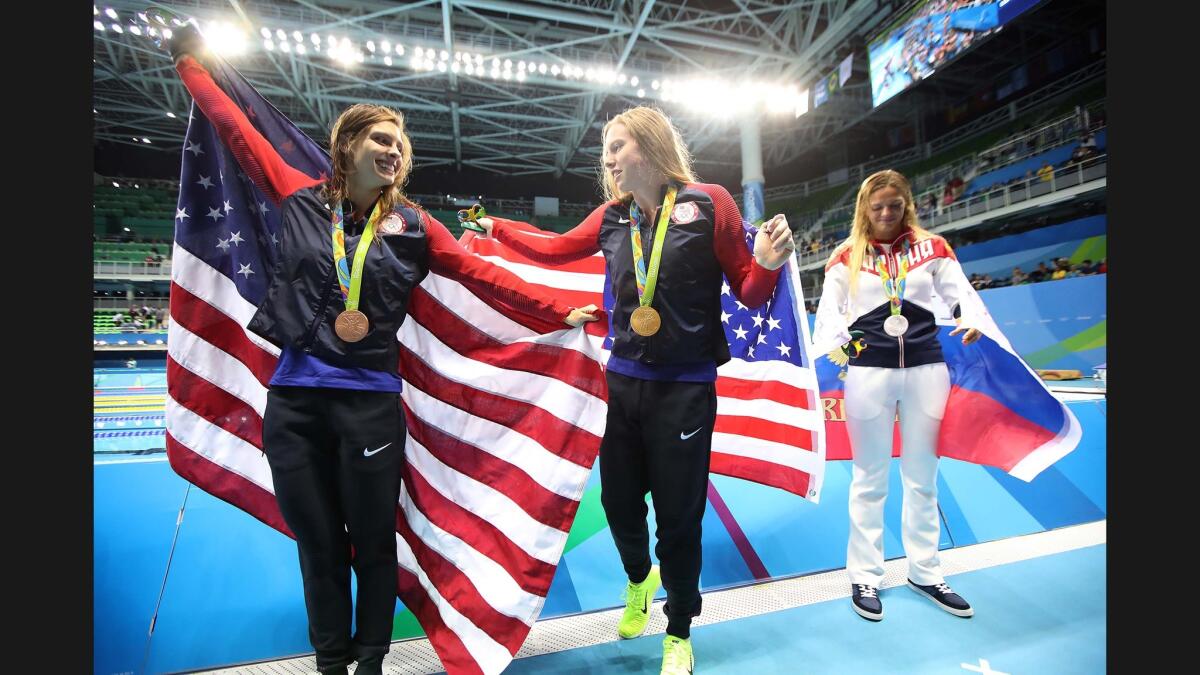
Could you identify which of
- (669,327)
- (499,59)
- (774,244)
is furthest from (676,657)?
(499,59)

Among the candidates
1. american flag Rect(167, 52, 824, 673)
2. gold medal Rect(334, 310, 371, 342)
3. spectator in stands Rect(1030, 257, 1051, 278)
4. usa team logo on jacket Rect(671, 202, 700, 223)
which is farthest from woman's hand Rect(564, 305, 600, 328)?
spectator in stands Rect(1030, 257, 1051, 278)

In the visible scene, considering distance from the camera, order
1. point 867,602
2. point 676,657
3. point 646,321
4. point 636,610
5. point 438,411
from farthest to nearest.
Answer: point 867,602
point 636,610
point 438,411
point 676,657
point 646,321

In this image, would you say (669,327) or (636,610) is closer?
(669,327)

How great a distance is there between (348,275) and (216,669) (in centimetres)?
161

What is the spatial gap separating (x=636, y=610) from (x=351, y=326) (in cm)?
161

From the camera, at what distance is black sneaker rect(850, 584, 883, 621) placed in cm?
241

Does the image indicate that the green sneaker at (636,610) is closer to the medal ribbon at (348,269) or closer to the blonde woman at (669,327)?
the blonde woman at (669,327)

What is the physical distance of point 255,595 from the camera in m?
2.20

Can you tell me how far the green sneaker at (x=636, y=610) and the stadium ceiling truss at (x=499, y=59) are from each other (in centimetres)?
1262

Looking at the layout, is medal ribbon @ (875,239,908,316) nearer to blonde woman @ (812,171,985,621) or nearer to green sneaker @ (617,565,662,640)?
blonde woman @ (812,171,985,621)

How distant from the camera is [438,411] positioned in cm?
208

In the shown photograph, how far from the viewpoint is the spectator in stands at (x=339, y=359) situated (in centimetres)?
161

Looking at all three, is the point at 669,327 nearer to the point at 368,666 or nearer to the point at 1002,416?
the point at 368,666

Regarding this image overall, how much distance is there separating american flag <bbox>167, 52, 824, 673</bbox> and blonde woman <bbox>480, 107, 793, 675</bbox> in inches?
6.6
